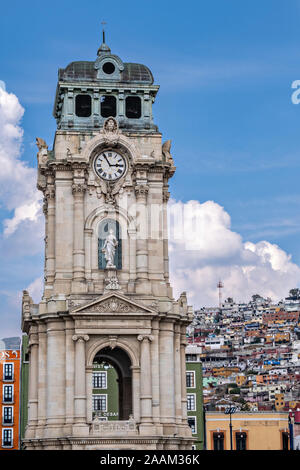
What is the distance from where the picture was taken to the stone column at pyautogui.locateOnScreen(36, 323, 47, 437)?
211 ft

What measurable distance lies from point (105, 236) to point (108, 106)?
8.50m

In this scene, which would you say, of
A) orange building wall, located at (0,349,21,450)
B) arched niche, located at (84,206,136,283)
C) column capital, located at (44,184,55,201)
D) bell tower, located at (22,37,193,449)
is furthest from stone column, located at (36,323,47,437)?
orange building wall, located at (0,349,21,450)

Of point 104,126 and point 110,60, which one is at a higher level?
point 110,60

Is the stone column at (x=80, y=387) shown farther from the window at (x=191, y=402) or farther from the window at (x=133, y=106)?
the window at (x=191, y=402)

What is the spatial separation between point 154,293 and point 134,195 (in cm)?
596

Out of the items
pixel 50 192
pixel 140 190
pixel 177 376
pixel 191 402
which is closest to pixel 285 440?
pixel 191 402

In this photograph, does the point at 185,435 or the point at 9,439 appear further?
the point at 9,439

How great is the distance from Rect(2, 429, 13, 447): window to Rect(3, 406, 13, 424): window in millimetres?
843

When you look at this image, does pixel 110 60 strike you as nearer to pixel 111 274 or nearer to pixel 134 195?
pixel 134 195

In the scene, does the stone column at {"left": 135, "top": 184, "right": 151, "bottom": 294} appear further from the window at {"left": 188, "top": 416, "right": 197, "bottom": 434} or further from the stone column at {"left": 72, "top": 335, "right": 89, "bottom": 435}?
the window at {"left": 188, "top": 416, "right": 197, "bottom": 434}
